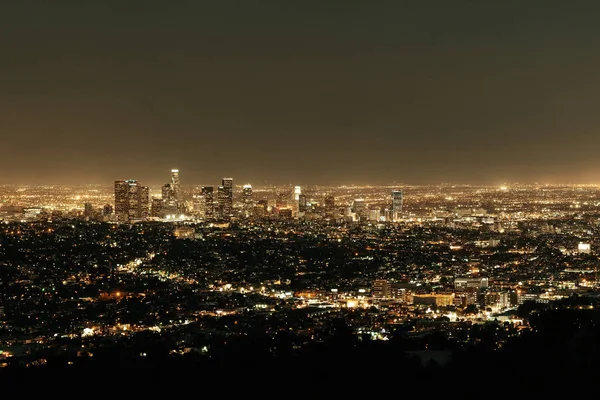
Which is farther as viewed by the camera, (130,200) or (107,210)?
(130,200)

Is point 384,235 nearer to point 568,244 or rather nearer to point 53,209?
point 568,244

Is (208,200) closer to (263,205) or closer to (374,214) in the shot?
(263,205)

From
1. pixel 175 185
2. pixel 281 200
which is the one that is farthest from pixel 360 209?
pixel 175 185

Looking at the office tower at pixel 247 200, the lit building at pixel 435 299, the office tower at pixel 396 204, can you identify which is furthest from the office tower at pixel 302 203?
the lit building at pixel 435 299

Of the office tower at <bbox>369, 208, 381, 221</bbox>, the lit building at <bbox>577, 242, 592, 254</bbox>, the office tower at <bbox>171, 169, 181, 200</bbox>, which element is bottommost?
the lit building at <bbox>577, 242, 592, 254</bbox>

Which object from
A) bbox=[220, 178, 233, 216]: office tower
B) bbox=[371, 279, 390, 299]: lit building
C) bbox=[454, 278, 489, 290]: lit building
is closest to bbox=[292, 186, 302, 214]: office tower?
bbox=[220, 178, 233, 216]: office tower

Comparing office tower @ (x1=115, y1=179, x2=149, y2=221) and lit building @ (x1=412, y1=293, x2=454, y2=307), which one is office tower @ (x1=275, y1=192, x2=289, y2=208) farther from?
lit building @ (x1=412, y1=293, x2=454, y2=307)

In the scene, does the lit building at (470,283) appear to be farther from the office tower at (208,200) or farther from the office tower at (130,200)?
the office tower at (208,200)
